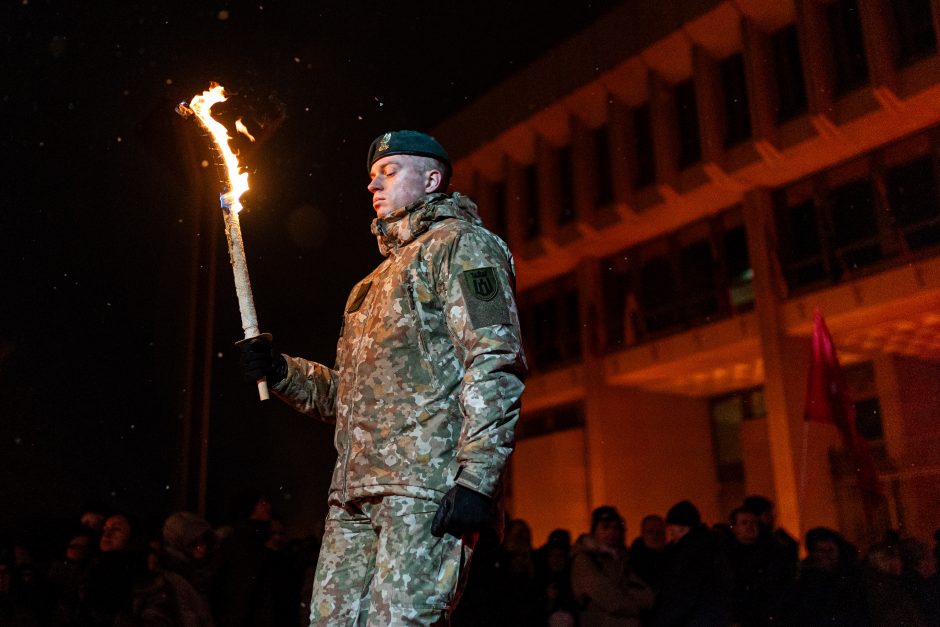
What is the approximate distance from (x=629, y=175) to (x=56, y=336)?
13.7 m

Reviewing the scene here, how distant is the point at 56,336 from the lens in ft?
26.7

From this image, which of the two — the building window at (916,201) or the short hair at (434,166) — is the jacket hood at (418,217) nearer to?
the short hair at (434,166)

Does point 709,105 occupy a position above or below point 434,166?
above

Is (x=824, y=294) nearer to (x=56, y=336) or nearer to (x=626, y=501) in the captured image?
(x=626, y=501)

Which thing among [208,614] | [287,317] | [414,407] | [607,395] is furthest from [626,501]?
[414,407]

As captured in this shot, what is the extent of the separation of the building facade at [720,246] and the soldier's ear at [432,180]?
39.8 feet

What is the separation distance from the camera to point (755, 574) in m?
6.63

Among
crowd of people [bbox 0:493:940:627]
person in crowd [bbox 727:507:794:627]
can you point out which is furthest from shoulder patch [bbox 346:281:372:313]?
person in crowd [bbox 727:507:794:627]

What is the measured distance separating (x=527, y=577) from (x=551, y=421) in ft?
49.7

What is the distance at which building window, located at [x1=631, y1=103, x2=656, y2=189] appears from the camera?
1959cm

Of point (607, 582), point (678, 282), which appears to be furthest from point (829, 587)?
point (678, 282)

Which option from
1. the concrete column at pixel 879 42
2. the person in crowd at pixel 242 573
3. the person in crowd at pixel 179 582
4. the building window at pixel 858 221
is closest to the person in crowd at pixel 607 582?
the person in crowd at pixel 242 573

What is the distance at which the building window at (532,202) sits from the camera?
21.7m

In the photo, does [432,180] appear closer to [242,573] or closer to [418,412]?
[418,412]
